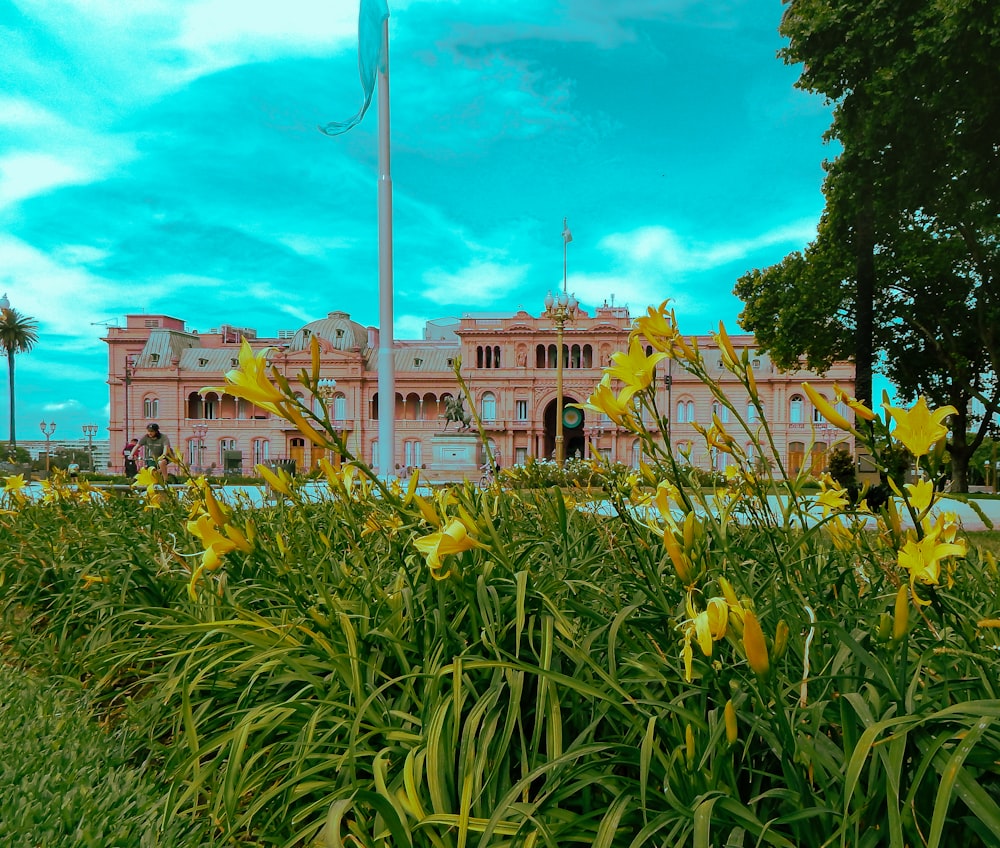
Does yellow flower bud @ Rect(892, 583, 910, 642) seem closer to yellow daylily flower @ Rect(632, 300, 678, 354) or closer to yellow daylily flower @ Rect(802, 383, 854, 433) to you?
yellow daylily flower @ Rect(802, 383, 854, 433)

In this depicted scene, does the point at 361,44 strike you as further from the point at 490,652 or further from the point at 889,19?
the point at 490,652

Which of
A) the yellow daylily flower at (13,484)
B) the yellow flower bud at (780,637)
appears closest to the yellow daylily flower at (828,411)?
the yellow flower bud at (780,637)

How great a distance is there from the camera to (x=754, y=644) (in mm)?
955

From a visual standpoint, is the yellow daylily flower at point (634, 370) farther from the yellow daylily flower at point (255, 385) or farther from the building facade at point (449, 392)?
the building facade at point (449, 392)

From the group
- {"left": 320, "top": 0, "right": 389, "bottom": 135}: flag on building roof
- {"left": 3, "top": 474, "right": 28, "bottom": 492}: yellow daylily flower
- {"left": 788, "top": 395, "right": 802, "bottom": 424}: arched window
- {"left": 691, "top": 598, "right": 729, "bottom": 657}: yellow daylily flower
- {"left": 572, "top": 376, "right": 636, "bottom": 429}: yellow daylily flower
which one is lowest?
{"left": 691, "top": 598, "right": 729, "bottom": 657}: yellow daylily flower

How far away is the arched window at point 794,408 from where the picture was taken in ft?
145

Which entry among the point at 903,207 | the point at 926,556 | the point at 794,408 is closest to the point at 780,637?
the point at 926,556

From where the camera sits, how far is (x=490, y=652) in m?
1.56

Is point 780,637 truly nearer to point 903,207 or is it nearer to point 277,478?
point 277,478

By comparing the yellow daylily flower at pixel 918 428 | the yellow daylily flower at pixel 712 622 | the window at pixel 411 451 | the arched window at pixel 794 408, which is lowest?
the yellow daylily flower at pixel 712 622

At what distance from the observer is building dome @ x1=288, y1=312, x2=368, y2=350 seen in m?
50.2

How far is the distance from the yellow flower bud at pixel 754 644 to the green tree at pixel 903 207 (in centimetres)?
771

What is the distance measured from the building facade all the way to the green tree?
2483 cm

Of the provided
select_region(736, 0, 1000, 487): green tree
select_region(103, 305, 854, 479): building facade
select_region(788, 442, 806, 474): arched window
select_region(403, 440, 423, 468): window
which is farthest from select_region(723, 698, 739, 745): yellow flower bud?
select_region(403, 440, 423, 468): window
